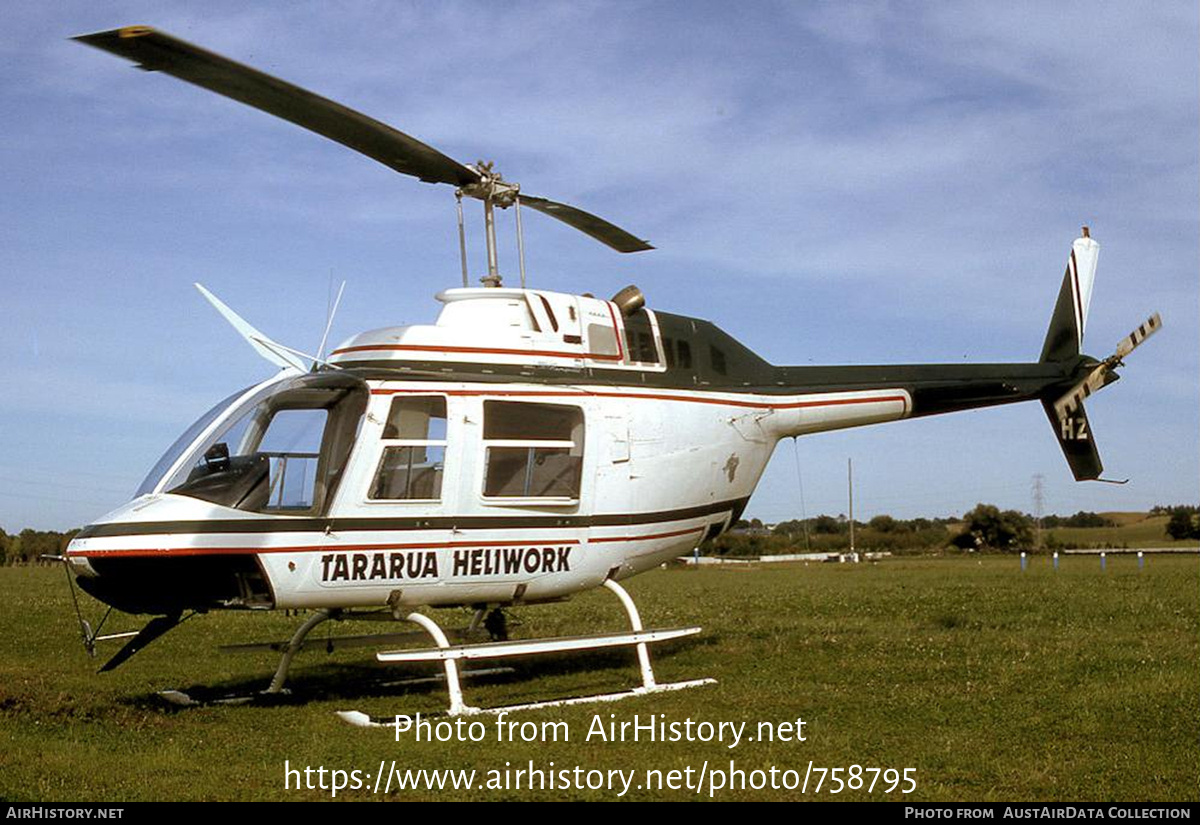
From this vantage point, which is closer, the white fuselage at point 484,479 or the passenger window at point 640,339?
the white fuselage at point 484,479

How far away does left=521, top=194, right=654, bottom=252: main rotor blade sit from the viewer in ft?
40.7

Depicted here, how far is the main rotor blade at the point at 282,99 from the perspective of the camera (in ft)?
25.5

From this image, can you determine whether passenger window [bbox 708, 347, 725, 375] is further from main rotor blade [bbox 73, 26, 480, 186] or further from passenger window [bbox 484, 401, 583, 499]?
main rotor blade [bbox 73, 26, 480, 186]

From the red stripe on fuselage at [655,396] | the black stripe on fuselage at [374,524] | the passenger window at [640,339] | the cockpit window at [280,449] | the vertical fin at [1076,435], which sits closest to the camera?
the black stripe on fuselage at [374,524]

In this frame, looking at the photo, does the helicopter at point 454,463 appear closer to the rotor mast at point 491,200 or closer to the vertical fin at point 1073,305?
the rotor mast at point 491,200

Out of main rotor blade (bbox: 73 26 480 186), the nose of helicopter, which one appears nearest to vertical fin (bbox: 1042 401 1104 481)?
main rotor blade (bbox: 73 26 480 186)

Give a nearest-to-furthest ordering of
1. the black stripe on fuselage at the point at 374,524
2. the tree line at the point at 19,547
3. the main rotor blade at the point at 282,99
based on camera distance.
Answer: the main rotor blade at the point at 282,99 < the black stripe on fuselage at the point at 374,524 < the tree line at the point at 19,547

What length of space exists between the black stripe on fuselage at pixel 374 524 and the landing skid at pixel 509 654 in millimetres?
839

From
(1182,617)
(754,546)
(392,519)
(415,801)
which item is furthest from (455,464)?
(754,546)

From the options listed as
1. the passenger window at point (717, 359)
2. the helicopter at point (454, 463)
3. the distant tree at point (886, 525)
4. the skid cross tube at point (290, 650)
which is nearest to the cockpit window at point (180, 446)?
the helicopter at point (454, 463)

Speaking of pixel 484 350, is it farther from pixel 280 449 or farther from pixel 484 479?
pixel 280 449

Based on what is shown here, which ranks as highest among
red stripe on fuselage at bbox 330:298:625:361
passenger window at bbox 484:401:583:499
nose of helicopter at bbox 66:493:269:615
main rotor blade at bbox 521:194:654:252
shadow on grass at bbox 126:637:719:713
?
main rotor blade at bbox 521:194:654:252

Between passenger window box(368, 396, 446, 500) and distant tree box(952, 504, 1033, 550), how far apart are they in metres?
80.8

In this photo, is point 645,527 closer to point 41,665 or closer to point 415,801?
point 415,801
